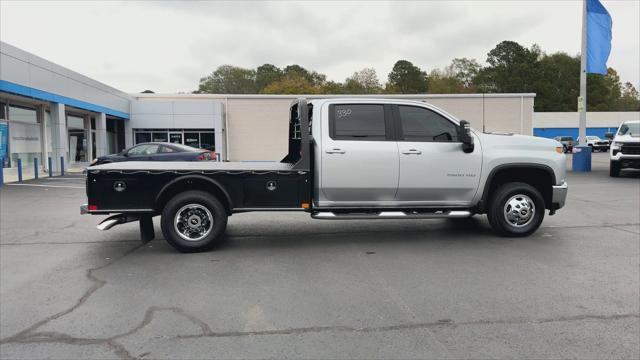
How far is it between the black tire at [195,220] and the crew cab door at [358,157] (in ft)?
4.88

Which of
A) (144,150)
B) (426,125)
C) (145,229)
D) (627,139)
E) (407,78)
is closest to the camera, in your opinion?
(426,125)

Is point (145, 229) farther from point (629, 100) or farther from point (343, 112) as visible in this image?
point (629, 100)

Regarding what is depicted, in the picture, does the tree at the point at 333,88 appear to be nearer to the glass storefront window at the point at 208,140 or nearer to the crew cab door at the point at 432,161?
the glass storefront window at the point at 208,140

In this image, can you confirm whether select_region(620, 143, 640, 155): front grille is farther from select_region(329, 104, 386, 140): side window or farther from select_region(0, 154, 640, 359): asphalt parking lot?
select_region(329, 104, 386, 140): side window

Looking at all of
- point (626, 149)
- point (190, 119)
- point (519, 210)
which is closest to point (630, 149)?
point (626, 149)

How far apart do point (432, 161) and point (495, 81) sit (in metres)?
82.5

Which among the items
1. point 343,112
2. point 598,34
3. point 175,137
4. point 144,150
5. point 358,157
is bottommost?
point 358,157

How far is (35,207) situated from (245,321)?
8999 mm

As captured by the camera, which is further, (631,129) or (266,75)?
(266,75)

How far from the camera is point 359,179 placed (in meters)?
6.67

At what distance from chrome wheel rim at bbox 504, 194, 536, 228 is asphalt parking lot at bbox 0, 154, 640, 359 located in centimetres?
29

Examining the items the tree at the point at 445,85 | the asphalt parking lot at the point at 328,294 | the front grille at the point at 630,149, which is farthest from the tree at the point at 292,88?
the asphalt parking lot at the point at 328,294

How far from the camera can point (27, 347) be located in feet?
11.8

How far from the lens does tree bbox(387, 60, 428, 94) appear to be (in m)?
85.4
